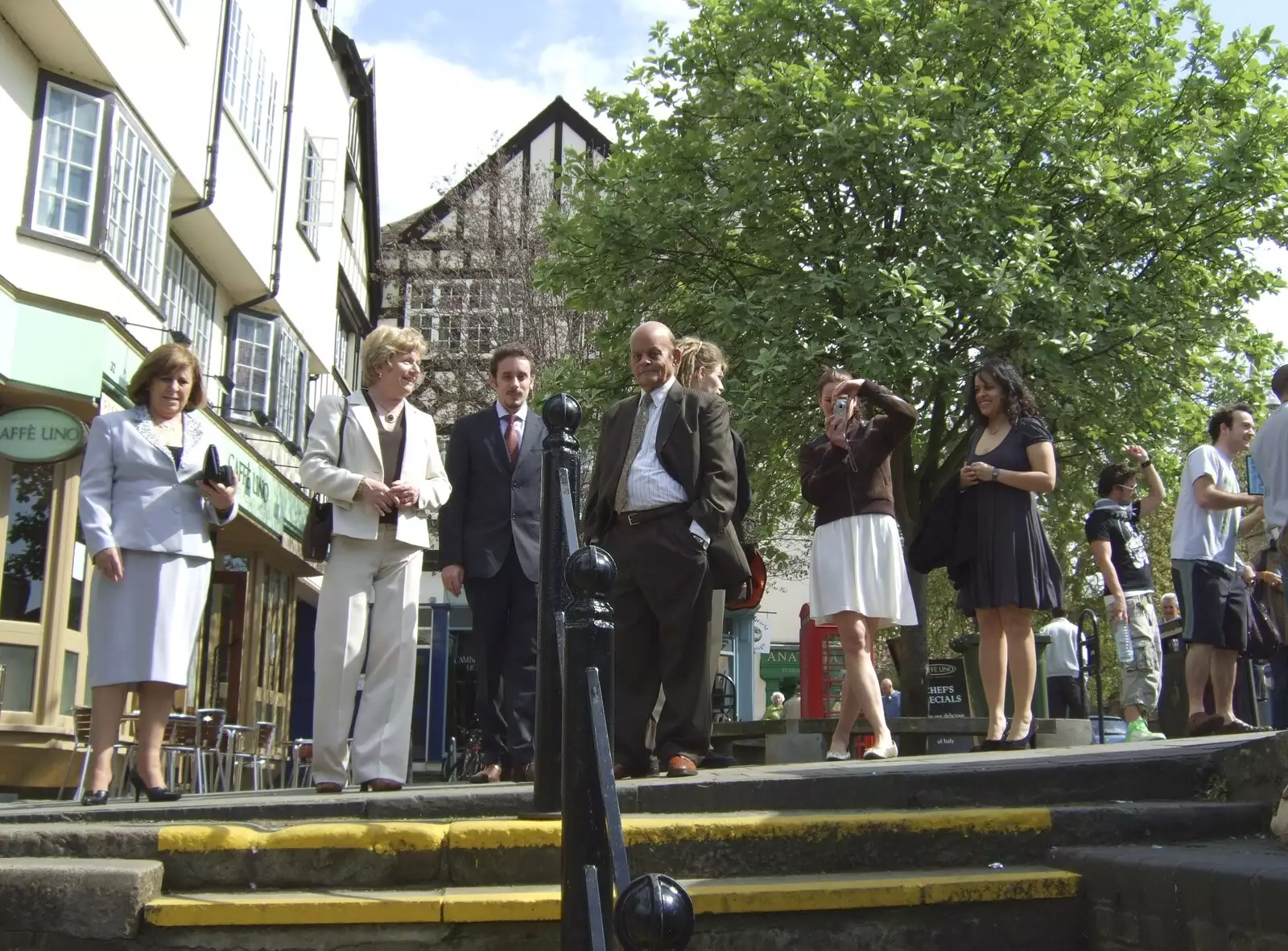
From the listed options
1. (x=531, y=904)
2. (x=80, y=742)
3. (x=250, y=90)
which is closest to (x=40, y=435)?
(x=80, y=742)

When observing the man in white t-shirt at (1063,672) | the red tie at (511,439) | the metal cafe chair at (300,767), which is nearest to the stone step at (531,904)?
the red tie at (511,439)

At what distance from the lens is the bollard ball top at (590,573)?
3836 mm

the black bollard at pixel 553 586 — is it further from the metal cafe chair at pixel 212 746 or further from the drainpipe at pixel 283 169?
the drainpipe at pixel 283 169

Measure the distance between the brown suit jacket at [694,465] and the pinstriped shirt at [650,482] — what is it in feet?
0.09

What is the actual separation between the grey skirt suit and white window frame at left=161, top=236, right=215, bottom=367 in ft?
33.1

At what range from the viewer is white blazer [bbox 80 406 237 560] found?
18.2ft

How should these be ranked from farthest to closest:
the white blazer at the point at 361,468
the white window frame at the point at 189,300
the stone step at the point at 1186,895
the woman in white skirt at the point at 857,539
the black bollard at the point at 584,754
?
the white window frame at the point at 189,300
the woman in white skirt at the point at 857,539
the white blazer at the point at 361,468
the black bollard at the point at 584,754
the stone step at the point at 1186,895

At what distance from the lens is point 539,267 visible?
18078mm

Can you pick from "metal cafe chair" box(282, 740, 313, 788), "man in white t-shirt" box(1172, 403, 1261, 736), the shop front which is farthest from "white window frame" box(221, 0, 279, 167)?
"man in white t-shirt" box(1172, 403, 1261, 736)

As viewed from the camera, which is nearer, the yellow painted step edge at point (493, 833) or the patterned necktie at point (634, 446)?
the yellow painted step edge at point (493, 833)

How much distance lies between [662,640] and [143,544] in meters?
2.23

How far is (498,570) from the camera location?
650cm

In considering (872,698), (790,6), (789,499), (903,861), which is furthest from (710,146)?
(903,861)

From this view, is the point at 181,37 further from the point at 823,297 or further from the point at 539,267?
the point at 823,297
